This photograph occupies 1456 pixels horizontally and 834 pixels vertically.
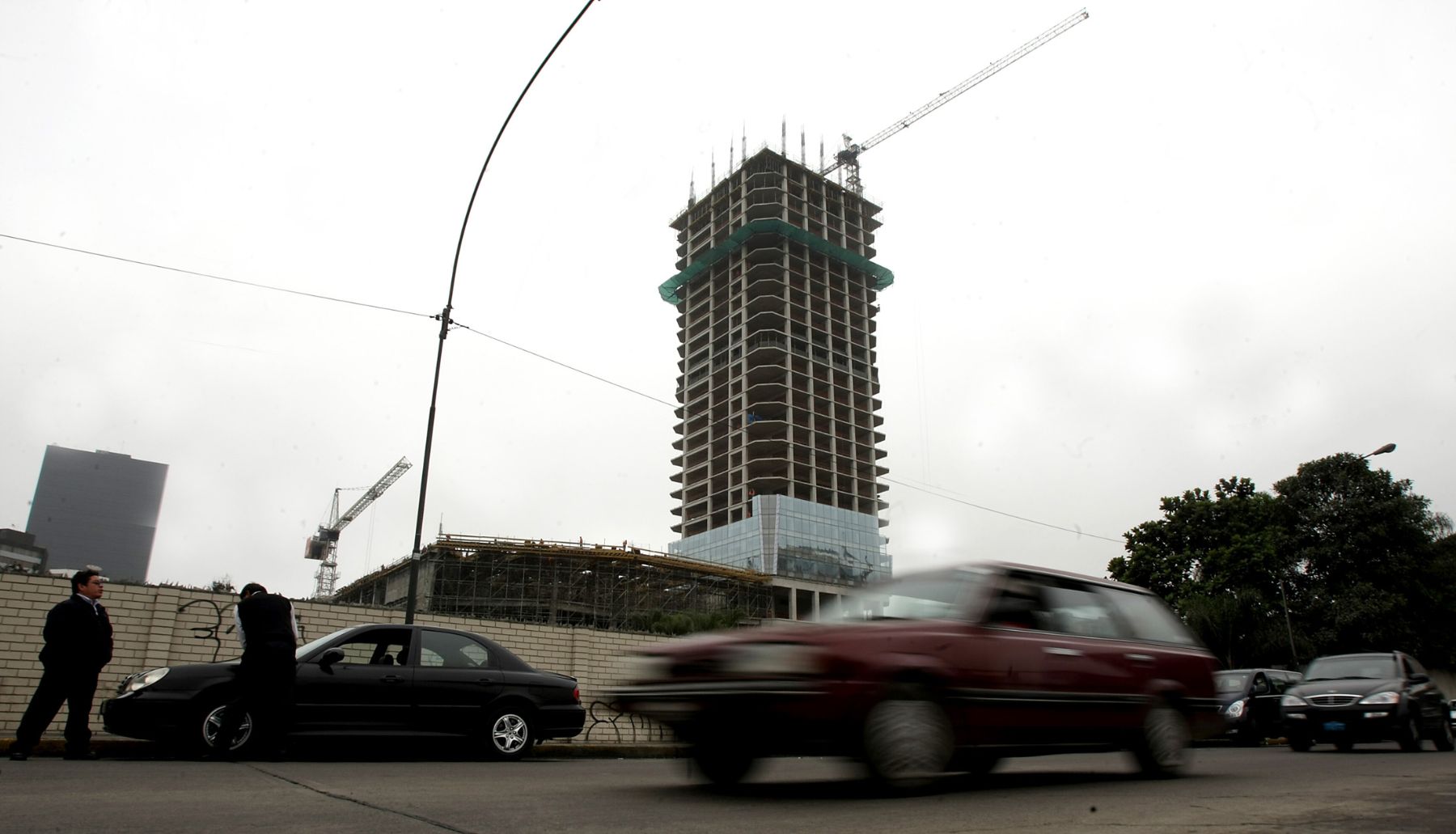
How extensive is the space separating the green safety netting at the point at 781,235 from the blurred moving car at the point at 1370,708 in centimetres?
11600

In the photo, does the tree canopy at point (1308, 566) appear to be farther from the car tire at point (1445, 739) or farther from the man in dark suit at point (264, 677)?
the man in dark suit at point (264, 677)

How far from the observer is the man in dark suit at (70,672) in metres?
7.65

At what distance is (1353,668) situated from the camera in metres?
12.9

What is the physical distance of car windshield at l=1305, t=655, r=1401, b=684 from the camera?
12508mm

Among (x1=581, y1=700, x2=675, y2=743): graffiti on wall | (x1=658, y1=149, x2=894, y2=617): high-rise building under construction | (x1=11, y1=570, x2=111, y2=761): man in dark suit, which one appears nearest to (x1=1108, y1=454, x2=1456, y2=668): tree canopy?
(x1=581, y1=700, x2=675, y2=743): graffiti on wall

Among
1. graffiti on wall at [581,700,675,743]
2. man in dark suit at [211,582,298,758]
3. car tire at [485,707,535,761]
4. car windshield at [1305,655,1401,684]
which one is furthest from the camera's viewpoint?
graffiti on wall at [581,700,675,743]

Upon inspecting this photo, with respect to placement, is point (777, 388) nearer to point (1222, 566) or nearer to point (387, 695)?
point (1222, 566)

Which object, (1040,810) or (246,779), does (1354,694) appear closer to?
(1040,810)

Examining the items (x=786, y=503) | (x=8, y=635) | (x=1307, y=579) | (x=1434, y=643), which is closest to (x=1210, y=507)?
(x=1307, y=579)

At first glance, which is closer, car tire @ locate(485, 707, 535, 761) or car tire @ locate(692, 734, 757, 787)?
car tire @ locate(692, 734, 757, 787)

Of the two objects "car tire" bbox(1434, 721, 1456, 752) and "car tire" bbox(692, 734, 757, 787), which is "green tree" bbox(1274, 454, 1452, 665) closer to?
"car tire" bbox(1434, 721, 1456, 752)

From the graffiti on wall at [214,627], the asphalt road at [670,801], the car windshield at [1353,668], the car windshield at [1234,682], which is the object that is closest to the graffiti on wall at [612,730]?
the graffiti on wall at [214,627]

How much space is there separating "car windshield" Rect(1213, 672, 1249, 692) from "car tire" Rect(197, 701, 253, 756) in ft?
47.9

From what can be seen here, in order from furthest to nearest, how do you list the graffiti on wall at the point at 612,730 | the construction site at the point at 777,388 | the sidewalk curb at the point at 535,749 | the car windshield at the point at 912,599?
the construction site at the point at 777,388 → the graffiti on wall at the point at 612,730 → the sidewalk curb at the point at 535,749 → the car windshield at the point at 912,599
